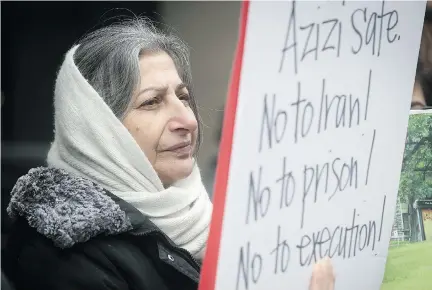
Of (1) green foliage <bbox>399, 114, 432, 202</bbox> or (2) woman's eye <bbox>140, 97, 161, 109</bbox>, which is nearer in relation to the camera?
(2) woman's eye <bbox>140, 97, 161, 109</bbox>

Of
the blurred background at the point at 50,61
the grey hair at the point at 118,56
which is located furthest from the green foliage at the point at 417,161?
the grey hair at the point at 118,56

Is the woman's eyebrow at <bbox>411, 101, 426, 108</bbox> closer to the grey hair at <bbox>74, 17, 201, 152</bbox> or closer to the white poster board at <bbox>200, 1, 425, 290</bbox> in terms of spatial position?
the white poster board at <bbox>200, 1, 425, 290</bbox>

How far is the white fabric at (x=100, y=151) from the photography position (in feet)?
4.36

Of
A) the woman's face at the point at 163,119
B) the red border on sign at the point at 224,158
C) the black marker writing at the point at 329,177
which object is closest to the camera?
the red border on sign at the point at 224,158

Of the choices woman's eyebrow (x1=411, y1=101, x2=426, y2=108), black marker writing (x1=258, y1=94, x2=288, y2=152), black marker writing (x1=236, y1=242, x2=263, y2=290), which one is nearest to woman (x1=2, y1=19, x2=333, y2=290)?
black marker writing (x1=236, y1=242, x2=263, y2=290)

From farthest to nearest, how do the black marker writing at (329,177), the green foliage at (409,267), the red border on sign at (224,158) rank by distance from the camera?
the green foliage at (409,267) → the black marker writing at (329,177) → the red border on sign at (224,158)

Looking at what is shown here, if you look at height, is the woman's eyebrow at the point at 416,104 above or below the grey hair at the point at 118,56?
below

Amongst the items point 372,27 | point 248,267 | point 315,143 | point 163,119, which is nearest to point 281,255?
point 248,267

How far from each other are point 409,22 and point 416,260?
1.68 feet

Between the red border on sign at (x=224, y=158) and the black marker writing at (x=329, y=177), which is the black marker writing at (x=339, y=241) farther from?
the red border on sign at (x=224, y=158)

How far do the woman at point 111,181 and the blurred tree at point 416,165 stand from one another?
1.18 feet

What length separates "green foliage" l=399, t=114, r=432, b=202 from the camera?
1.56 meters

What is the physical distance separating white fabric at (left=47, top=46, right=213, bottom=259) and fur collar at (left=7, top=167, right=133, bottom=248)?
0.09 feet

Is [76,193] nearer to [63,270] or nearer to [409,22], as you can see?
[63,270]
